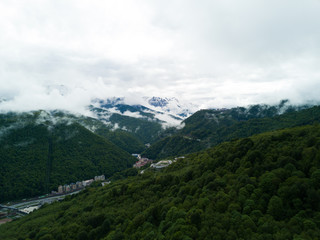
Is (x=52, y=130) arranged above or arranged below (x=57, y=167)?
above

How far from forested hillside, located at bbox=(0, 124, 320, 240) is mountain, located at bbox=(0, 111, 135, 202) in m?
91.4

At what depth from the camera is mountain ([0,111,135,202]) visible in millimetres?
129500

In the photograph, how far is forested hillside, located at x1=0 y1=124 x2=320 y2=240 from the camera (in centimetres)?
2467

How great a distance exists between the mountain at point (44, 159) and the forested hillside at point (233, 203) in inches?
3597

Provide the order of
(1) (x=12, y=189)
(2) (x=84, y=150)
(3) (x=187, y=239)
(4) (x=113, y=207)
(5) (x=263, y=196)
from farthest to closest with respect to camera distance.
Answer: (2) (x=84, y=150) < (1) (x=12, y=189) < (4) (x=113, y=207) < (5) (x=263, y=196) < (3) (x=187, y=239)

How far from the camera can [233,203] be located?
3022cm

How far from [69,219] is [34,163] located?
12317 centimetres

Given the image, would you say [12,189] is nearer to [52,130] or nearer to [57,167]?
[57,167]

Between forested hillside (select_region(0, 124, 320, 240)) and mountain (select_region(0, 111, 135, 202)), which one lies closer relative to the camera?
forested hillside (select_region(0, 124, 320, 240))

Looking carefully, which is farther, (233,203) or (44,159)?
(44,159)

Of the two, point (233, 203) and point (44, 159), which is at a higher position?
point (233, 203)

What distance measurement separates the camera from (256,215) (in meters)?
26.4

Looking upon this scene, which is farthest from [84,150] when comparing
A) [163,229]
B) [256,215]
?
[256,215]

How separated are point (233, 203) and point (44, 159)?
17248cm
